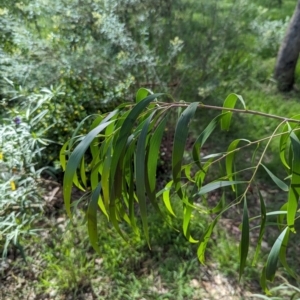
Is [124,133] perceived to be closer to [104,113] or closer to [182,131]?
[182,131]

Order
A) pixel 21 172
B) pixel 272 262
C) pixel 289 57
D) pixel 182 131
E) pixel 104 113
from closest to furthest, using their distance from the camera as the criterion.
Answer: pixel 182 131 < pixel 272 262 < pixel 104 113 < pixel 21 172 < pixel 289 57

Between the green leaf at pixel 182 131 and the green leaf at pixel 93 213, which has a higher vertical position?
the green leaf at pixel 182 131

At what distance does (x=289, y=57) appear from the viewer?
4.41 m

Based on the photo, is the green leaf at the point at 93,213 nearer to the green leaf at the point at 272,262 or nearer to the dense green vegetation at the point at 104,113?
the green leaf at the point at 272,262

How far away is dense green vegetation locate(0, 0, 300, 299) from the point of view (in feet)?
8.14

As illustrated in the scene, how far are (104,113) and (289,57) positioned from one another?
2668 millimetres

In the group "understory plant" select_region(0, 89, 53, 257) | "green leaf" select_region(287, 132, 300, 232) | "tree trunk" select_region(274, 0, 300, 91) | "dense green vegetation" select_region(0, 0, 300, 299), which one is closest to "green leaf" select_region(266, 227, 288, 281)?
"green leaf" select_region(287, 132, 300, 232)

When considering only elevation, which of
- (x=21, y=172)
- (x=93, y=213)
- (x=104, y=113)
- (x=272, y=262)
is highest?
(x=93, y=213)

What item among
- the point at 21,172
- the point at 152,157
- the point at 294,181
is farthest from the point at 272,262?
the point at 21,172

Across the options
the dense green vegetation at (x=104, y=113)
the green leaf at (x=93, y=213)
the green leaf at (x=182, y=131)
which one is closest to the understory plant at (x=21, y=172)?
the dense green vegetation at (x=104, y=113)

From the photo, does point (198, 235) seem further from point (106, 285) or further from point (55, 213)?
point (55, 213)

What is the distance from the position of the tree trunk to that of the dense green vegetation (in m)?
0.73

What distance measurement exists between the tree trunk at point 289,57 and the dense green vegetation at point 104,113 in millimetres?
735

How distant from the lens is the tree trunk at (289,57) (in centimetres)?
427
